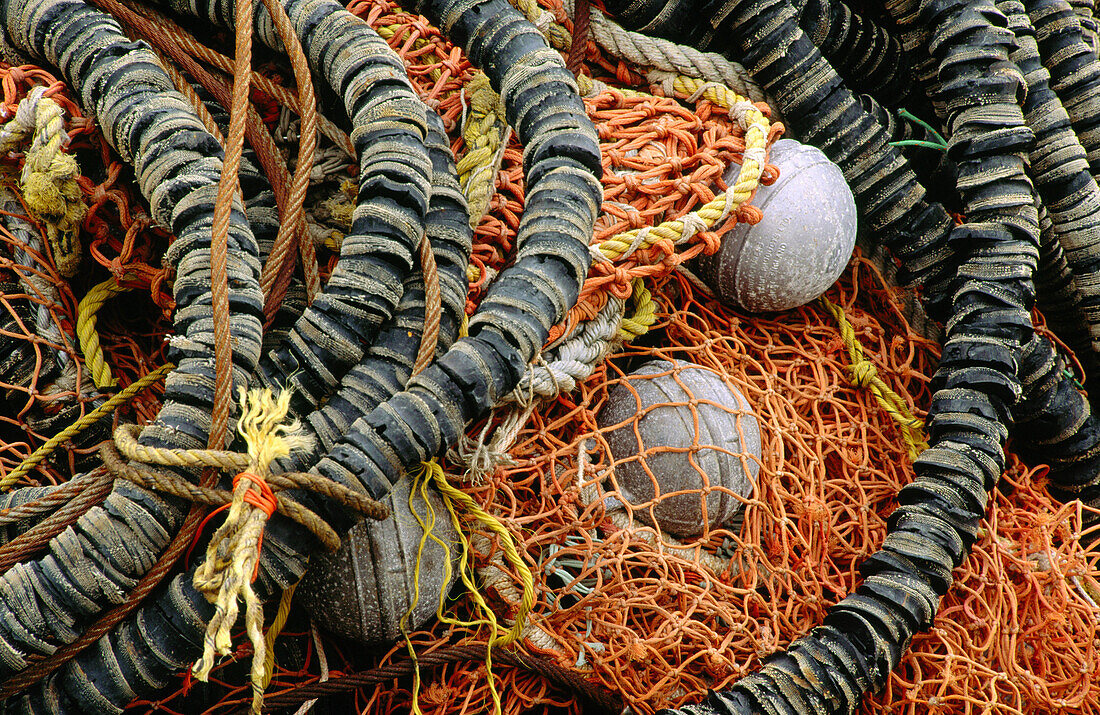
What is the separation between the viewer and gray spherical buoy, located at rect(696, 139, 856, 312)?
129 cm

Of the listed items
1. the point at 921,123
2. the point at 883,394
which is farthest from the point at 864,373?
the point at 921,123

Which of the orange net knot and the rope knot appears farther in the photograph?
the rope knot

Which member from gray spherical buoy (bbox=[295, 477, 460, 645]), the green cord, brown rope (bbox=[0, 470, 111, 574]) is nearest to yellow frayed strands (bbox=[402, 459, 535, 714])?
gray spherical buoy (bbox=[295, 477, 460, 645])

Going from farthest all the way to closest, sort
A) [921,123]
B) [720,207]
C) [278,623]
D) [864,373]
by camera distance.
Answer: [921,123] < [864,373] < [720,207] < [278,623]

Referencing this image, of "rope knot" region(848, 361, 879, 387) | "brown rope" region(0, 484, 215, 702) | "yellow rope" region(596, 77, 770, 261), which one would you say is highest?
"yellow rope" region(596, 77, 770, 261)

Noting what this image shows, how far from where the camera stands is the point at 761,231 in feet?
4.27

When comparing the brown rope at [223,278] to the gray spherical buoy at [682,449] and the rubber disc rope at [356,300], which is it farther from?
the gray spherical buoy at [682,449]

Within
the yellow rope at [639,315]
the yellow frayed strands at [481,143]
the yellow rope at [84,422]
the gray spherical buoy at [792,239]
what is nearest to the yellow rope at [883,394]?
the gray spherical buoy at [792,239]

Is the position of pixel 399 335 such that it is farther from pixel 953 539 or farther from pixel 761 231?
pixel 953 539

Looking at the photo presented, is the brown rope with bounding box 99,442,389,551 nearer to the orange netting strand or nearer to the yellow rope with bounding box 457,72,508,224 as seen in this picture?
Answer: the orange netting strand

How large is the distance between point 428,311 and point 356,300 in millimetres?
95

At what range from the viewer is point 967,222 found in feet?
4.48

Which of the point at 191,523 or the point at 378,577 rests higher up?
the point at 191,523

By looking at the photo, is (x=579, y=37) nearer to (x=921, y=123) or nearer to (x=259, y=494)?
(x=921, y=123)
